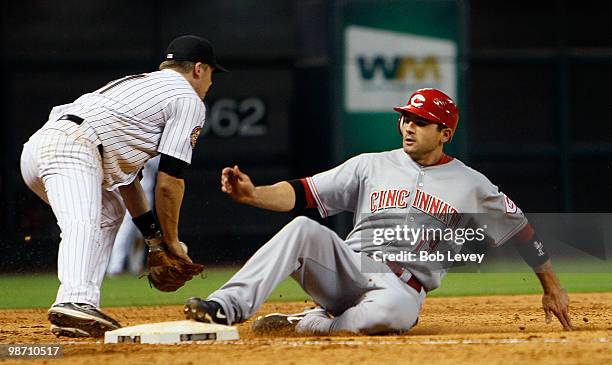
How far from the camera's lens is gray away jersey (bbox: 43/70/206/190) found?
5402mm

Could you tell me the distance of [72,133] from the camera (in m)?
5.34

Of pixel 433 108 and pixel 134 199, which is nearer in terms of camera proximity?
pixel 433 108

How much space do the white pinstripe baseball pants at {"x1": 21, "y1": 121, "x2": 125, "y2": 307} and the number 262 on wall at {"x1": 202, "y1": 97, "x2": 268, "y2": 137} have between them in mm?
7129

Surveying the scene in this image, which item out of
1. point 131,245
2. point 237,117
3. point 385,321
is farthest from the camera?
point 237,117

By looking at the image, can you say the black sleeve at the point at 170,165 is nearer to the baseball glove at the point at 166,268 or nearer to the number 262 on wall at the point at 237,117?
the baseball glove at the point at 166,268

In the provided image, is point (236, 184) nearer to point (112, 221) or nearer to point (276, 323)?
point (276, 323)

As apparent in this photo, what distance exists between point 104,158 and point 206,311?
4.02 ft

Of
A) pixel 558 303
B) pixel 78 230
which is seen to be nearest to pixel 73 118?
pixel 78 230

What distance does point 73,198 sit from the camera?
5234mm

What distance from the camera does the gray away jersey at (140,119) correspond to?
5.40 m

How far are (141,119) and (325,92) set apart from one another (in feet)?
23.3

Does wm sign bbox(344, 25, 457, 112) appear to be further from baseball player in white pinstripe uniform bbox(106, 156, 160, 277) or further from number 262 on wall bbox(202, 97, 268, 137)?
baseball player in white pinstripe uniform bbox(106, 156, 160, 277)

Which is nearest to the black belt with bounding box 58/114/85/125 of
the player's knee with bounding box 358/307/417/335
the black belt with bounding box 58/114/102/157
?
the black belt with bounding box 58/114/102/157

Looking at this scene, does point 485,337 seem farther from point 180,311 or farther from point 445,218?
point 180,311
